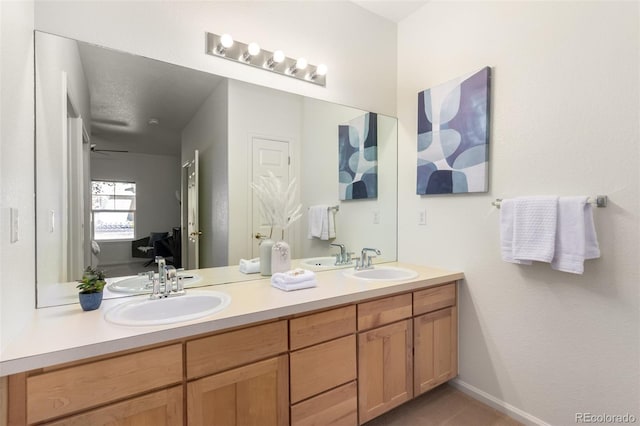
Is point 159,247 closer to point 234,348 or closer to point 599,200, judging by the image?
point 234,348

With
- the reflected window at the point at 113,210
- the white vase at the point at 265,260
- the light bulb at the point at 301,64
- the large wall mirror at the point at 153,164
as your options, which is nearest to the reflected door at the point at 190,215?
the large wall mirror at the point at 153,164

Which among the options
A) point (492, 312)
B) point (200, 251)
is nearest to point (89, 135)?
point (200, 251)

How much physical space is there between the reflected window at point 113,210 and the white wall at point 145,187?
3 cm

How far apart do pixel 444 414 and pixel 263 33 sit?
257cm

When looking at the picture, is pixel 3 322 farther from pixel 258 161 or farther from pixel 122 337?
pixel 258 161

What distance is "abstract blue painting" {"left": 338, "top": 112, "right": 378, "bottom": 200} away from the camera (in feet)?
7.90

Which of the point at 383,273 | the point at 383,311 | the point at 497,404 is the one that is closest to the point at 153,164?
the point at 383,311

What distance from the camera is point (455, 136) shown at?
2.08m

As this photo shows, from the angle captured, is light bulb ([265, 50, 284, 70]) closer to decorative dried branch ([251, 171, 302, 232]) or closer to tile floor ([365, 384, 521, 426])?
decorative dried branch ([251, 171, 302, 232])

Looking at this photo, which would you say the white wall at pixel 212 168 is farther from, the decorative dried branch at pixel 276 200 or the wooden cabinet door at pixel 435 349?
the wooden cabinet door at pixel 435 349

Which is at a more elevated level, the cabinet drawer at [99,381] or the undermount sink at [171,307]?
the undermount sink at [171,307]

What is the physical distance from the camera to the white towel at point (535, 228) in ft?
5.11

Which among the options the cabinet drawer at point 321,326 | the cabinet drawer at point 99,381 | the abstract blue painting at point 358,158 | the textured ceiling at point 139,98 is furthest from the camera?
the abstract blue painting at point 358,158

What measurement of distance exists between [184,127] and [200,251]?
72cm
